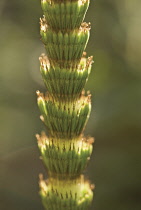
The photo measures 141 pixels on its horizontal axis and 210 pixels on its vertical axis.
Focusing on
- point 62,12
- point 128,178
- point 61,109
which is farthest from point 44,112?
point 128,178

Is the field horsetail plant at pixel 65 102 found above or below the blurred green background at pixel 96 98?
below

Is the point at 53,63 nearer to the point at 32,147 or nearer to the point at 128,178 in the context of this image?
the point at 128,178

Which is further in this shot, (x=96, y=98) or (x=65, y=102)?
(x=96, y=98)

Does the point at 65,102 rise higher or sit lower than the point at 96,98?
lower

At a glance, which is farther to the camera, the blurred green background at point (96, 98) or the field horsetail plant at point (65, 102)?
the blurred green background at point (96, 98)
